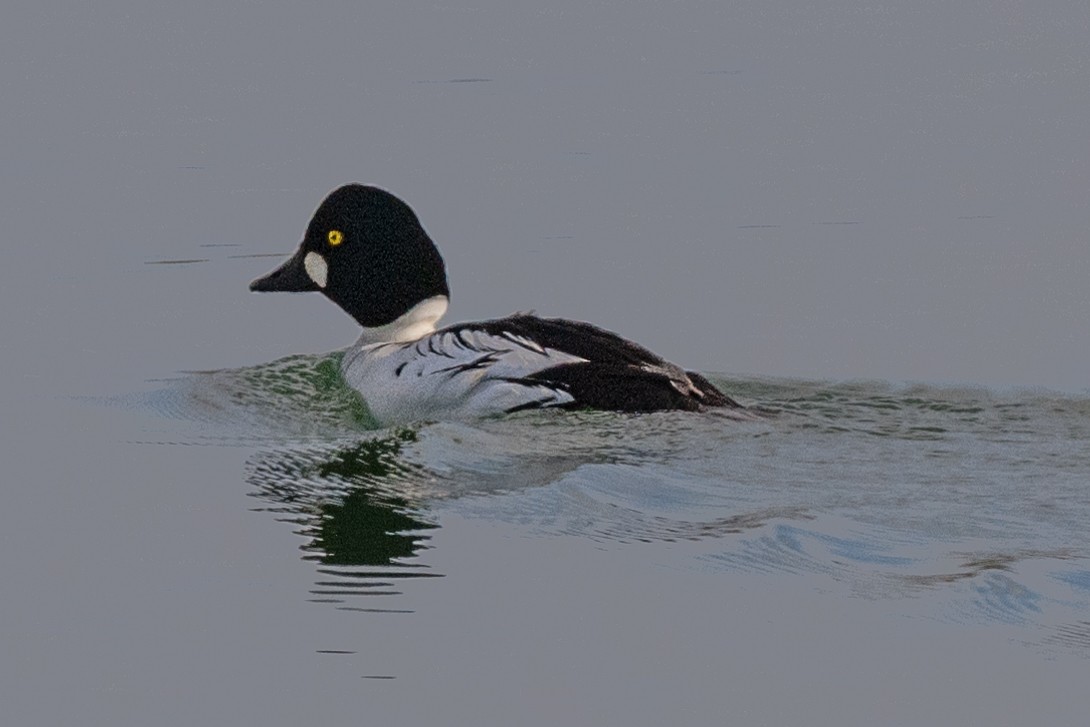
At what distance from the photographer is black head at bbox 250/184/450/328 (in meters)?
11.3

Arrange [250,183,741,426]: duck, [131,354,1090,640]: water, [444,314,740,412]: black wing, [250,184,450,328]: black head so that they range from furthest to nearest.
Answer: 1. [250,184,450,328]: black head
2. [250,183,741,426]: duck
3. [444,314,740,412]: black wing
4. [131,354,1090,640]: water

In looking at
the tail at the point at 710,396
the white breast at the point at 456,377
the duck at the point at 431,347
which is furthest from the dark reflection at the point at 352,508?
the tail at the point at 710,396

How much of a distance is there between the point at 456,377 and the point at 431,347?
1.33 feet

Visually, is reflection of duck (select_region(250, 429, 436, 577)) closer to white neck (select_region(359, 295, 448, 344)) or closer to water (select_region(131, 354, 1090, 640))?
water (select_region(131, 354, 1090, 640))

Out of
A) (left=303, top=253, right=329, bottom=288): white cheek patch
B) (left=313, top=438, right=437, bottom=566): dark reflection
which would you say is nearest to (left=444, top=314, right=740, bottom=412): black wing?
(left=313, top=438, right=437, bottom=566): dark reflection

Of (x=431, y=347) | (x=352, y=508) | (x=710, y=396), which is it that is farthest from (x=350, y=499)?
(x=710, y=396)

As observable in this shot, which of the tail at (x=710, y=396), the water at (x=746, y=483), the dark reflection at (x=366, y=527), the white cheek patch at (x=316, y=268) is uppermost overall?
the white cheek patch at (x=316, y=268)

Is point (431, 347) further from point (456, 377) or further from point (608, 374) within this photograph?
point (608, 374)

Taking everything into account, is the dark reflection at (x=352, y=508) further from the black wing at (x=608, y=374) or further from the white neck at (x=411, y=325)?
the white neck at (x=411, y=325)

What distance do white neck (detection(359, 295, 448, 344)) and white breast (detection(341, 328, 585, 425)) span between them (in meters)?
0.53

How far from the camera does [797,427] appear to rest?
10.0 meters

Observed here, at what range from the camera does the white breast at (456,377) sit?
1019 centimetres

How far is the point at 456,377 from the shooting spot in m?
10.4

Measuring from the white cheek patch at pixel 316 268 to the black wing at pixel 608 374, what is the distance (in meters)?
1.58
